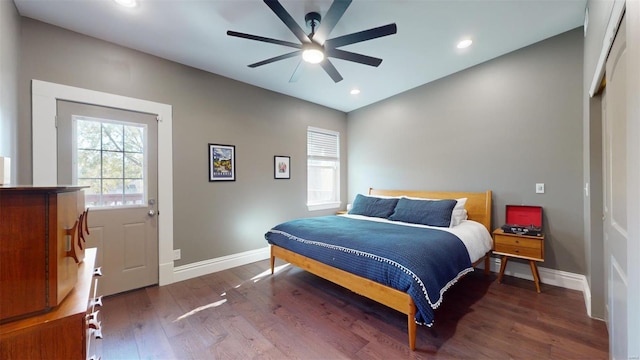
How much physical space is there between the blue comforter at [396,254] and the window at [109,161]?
187 centimetres

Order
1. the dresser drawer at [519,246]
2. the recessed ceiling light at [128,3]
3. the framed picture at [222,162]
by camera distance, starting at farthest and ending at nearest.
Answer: the framed picture at [222,162]
the dresser drawer at [519,246]
the recessed ceiling light at [128,3]

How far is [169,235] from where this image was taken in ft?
9.77

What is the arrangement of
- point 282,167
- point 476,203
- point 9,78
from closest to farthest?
1. point 9,78
2. point 476,203
3. point 282,167

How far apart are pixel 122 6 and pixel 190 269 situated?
2863 millimetres

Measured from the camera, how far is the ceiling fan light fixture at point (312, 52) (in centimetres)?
215

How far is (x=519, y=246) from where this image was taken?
2656 millimetres

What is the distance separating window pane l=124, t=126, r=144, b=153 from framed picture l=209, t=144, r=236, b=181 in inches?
30.5

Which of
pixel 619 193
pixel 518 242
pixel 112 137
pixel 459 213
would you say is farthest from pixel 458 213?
pixel 112 137

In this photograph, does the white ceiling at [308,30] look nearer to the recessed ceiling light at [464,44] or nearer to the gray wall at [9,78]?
the recessed ceiling light at [464,44]

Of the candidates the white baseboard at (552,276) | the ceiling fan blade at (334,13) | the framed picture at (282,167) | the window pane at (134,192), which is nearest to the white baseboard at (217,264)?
the window pane at (134,192)

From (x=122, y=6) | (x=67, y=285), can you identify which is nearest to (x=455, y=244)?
(x=67, y=285)

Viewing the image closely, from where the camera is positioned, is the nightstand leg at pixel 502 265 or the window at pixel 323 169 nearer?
the nightstand leg at pixel 502 265

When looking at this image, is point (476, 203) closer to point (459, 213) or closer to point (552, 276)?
point (459, 213)

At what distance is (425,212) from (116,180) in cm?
371
